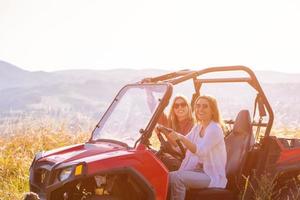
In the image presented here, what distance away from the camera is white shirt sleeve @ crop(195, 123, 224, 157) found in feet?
20.1

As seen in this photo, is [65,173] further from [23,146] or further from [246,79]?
[23,146]

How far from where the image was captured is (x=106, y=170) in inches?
206

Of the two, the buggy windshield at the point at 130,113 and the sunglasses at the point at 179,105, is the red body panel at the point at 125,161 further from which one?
the sunglasses at the point at 179,105

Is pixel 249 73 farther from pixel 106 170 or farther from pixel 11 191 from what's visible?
pixel 11 191

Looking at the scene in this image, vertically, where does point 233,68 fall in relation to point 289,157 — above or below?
above

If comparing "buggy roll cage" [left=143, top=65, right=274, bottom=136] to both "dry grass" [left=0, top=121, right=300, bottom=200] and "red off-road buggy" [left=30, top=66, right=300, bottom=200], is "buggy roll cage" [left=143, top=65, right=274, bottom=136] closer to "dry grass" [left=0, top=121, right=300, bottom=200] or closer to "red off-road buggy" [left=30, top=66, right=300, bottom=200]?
"red off-road buggy" [left=30, top=66, right=300, bottom=200]

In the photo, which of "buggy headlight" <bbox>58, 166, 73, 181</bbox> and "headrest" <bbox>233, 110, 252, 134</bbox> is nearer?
"buggy headlight" <bbox>58, 166, 73, 181</bbox>

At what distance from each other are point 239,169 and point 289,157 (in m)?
0.72

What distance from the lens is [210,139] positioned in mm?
6156

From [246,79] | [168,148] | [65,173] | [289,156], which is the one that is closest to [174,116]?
[246,79]

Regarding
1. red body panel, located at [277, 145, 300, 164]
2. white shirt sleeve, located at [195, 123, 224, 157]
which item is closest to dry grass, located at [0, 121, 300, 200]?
white shirt sleeve, located at [195, 123, 224, 157]

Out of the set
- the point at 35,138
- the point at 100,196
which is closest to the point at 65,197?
the point at 100,196

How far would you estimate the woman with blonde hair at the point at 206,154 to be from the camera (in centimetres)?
596

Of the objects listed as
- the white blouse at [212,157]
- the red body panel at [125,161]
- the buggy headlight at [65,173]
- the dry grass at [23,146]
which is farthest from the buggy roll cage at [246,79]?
the dry grass at [23,146]
